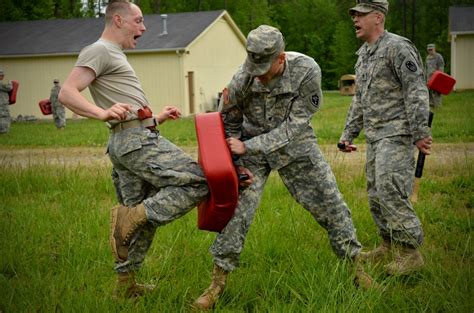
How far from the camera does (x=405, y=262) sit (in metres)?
4.70

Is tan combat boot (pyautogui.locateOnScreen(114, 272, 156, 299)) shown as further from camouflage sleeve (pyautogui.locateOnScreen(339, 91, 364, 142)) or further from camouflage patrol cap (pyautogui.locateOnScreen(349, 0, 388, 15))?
camouflage patrol cap (pyautogui.locateOnScreen(349, 0, 388, 15))

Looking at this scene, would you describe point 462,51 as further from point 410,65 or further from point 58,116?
point 410,65

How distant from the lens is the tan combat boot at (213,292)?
3.97m

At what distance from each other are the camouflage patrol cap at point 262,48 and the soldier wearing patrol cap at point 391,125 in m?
1.37

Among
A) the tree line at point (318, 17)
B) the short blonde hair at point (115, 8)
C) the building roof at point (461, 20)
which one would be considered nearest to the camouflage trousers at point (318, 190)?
the short blonde hair at point (115, 8)

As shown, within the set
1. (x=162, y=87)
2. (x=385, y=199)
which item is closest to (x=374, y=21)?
(x=385, y=199)

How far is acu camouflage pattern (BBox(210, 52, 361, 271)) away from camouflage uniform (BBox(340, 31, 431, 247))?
2.26 feet

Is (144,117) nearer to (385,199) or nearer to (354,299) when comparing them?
(354,299)

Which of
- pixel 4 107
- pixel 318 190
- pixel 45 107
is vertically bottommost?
pixel 45 107

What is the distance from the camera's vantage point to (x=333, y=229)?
4.41 meters

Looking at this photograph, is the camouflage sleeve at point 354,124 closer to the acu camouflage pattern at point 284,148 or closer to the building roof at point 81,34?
the acu camouflage pattern at point 284,148

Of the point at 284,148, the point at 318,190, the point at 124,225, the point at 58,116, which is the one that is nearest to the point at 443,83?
the point at 318,190

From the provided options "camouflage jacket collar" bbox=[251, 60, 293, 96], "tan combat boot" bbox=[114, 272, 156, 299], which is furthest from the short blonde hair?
"tan combat boot" bbox=[114, 272, 156, 299]

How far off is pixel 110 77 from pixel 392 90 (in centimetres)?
223
